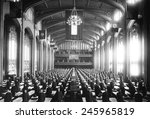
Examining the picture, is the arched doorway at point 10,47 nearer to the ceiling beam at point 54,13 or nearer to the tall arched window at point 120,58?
the ceiling beam at point 54,13

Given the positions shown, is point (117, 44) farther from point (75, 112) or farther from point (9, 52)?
point (75, 112)

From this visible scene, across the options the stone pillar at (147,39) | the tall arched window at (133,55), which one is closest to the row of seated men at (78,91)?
the stone pillar at (147,39)

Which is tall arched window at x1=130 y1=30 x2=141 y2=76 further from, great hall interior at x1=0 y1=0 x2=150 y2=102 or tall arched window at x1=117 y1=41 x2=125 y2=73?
tall arched window at x1=117 y1=41 x2=125 y2=73

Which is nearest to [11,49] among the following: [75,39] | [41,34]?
[41,34]

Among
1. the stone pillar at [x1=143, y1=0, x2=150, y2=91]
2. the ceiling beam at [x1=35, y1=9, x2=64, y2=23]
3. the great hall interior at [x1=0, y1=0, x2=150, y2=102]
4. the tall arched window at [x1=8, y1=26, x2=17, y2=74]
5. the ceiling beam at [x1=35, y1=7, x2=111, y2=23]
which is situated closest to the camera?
the great hall interior at [x1=0, y1=0, x2=150, y2=102]

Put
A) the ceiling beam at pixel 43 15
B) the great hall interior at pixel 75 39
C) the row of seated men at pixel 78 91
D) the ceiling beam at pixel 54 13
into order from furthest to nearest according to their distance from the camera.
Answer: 1. the ceiling beam at pixel 43 15
2. the ceiling beam at pixel 54 13
3. the great hall interior at pixel 75 39
4. the row of seated men at pixel 78 91

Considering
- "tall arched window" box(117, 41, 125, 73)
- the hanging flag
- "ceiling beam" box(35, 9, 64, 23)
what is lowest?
"tall arched window" box(117, 41, 125, 73)

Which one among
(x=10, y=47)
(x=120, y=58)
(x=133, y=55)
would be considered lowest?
(x=120, y=58)

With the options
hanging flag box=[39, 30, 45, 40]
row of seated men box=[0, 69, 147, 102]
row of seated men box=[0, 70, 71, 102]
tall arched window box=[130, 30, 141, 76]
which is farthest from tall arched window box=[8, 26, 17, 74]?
tall arched window box=[130, 30, 141, 76]

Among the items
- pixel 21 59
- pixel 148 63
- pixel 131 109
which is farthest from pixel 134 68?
pixel 131 109

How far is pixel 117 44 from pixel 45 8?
364 inches

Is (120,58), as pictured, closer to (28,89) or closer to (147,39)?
(147,39)

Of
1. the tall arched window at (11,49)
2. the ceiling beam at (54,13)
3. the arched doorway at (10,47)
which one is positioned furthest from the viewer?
the ceiling beam at (54,13)

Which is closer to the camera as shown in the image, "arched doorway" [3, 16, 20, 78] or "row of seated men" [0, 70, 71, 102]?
"row of seated men" [0, 70, 71, 102]
